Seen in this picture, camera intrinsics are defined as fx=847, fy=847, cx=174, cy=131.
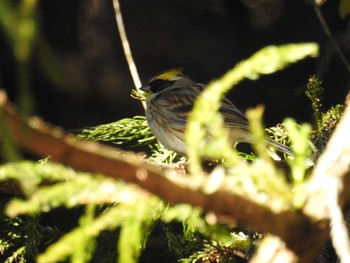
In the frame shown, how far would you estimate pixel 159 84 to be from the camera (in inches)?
204

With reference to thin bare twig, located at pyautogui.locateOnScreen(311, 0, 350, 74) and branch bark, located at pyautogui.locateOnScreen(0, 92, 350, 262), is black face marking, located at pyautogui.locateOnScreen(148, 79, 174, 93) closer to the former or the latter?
thin bare twig, located at pyautogui.locateOnScreen(311, 0, 350, 74)

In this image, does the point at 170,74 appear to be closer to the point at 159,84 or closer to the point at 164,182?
the point at 159,84

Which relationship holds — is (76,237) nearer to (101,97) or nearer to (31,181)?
Answer: (31,181)

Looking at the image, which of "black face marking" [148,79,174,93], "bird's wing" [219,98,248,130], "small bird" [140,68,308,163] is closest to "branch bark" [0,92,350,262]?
"small bird" [140,68,308,163]

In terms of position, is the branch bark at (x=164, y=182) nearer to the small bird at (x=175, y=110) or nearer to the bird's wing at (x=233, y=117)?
the small bird at (x=175, y=110)

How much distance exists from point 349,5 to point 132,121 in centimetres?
116

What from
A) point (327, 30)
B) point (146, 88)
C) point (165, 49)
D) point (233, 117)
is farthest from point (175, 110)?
point (327, 30)

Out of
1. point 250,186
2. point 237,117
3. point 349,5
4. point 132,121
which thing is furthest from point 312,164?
point 250,186

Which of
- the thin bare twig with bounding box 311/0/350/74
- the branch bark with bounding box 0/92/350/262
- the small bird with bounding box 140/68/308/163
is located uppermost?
the branch bark with bounding box 0/92/350/262

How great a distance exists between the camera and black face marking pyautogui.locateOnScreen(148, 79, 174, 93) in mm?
5109

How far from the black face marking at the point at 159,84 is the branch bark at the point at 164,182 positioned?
3.90 m

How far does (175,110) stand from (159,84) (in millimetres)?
296

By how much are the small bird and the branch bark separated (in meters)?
2.66

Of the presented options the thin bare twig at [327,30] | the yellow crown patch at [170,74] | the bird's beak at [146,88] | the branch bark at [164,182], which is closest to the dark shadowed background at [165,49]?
the yellow crown patch at [170,74]
